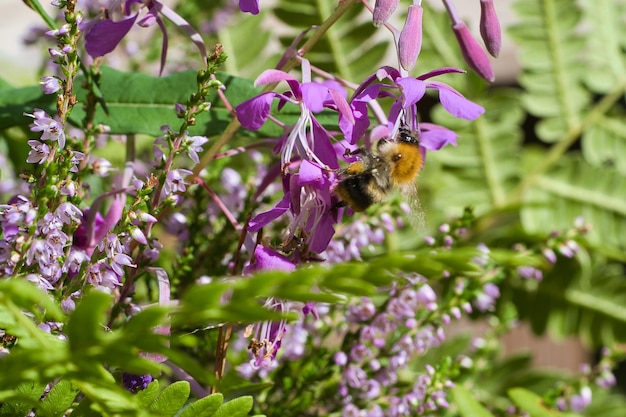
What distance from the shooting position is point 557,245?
849mm

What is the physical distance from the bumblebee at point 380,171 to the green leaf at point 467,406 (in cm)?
18

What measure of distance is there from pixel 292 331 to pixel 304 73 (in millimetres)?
324

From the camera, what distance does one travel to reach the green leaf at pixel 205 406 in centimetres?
50

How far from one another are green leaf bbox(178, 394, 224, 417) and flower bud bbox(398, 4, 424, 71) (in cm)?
26

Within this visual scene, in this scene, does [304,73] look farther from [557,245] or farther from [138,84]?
[557,245]

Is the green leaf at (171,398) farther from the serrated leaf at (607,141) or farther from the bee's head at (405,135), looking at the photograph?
the serrated leaf at (607,141)

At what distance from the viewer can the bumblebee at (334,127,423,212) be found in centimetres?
61

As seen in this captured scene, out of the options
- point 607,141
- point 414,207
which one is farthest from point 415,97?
point 607,141

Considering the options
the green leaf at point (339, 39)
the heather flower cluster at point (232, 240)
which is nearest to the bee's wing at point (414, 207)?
the heather flower cluster at point (232, 240)

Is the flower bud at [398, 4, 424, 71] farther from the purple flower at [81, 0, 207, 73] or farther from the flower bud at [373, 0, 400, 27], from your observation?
the purple flower at [81, 0, 207, 73]

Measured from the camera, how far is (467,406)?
2.17 ft

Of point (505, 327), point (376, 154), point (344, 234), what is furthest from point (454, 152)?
point (376, 154)

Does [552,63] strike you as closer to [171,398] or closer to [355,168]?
[355,168]

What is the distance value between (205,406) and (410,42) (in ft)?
0.93
